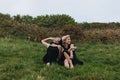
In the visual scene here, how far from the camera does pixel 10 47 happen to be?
A: 78.5 feet

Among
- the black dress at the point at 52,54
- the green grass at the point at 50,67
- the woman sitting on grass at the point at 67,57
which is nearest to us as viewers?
the green grass at the point at 50,67

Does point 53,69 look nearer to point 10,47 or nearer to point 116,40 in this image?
point 10,47

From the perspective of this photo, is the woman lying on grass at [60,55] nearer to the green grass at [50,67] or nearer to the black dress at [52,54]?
the black dress at [52,54]

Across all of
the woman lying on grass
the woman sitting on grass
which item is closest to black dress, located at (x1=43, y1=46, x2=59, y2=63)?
the woman lying on grass

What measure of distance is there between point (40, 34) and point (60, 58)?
12.4m

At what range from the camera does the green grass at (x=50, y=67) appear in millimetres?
17453

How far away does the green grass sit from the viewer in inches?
687

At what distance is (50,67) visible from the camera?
61.3 ft

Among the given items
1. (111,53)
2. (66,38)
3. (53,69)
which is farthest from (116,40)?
(53,69)

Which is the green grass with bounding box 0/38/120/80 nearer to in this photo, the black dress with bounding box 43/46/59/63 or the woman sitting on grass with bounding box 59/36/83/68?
the woman sitting on grass with bounding box 59/36/83/68

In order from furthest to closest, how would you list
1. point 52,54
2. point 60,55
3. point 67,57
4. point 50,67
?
point 60,55, point 52,54, point 67,57, point 50,67

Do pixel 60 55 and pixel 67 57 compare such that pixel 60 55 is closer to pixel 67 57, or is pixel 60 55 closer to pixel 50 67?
pixel 67 57

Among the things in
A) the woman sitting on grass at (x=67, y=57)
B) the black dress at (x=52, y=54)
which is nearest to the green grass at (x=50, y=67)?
the woman sitting on grass at (x=67, y=57)

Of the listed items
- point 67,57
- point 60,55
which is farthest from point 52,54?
point 67,57
